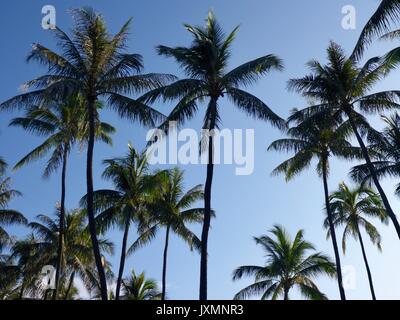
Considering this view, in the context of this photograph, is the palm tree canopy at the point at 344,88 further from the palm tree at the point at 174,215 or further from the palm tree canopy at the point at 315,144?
the palm tree at the point at 174,215

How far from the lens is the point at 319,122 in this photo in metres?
24.1

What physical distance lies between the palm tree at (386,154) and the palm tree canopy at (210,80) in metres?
6.69

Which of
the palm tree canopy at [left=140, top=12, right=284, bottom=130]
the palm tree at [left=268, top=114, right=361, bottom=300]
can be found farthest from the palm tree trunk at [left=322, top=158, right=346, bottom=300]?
the palm tree canopy at [left=140, top=12, right=284, bottom=130]

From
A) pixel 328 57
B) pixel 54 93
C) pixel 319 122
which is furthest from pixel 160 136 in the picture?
pixel 328 57

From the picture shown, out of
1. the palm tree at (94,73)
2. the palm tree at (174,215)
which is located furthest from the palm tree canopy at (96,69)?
the palm tree at (174,215)

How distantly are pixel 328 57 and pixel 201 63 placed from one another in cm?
758

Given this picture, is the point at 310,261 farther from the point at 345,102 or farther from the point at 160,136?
the point at 160,136

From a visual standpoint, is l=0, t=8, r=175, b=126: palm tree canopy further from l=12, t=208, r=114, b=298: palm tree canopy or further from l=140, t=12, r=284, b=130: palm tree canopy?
l=12, t=208, r=114, b=298: palm tree canopy

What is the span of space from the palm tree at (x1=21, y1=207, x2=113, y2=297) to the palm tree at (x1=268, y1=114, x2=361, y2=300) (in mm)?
13818

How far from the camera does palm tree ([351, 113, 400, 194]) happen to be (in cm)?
2431

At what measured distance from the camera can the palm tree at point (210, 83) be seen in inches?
798

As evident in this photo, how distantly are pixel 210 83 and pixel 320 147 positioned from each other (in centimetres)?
964

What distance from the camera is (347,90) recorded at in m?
23.3
